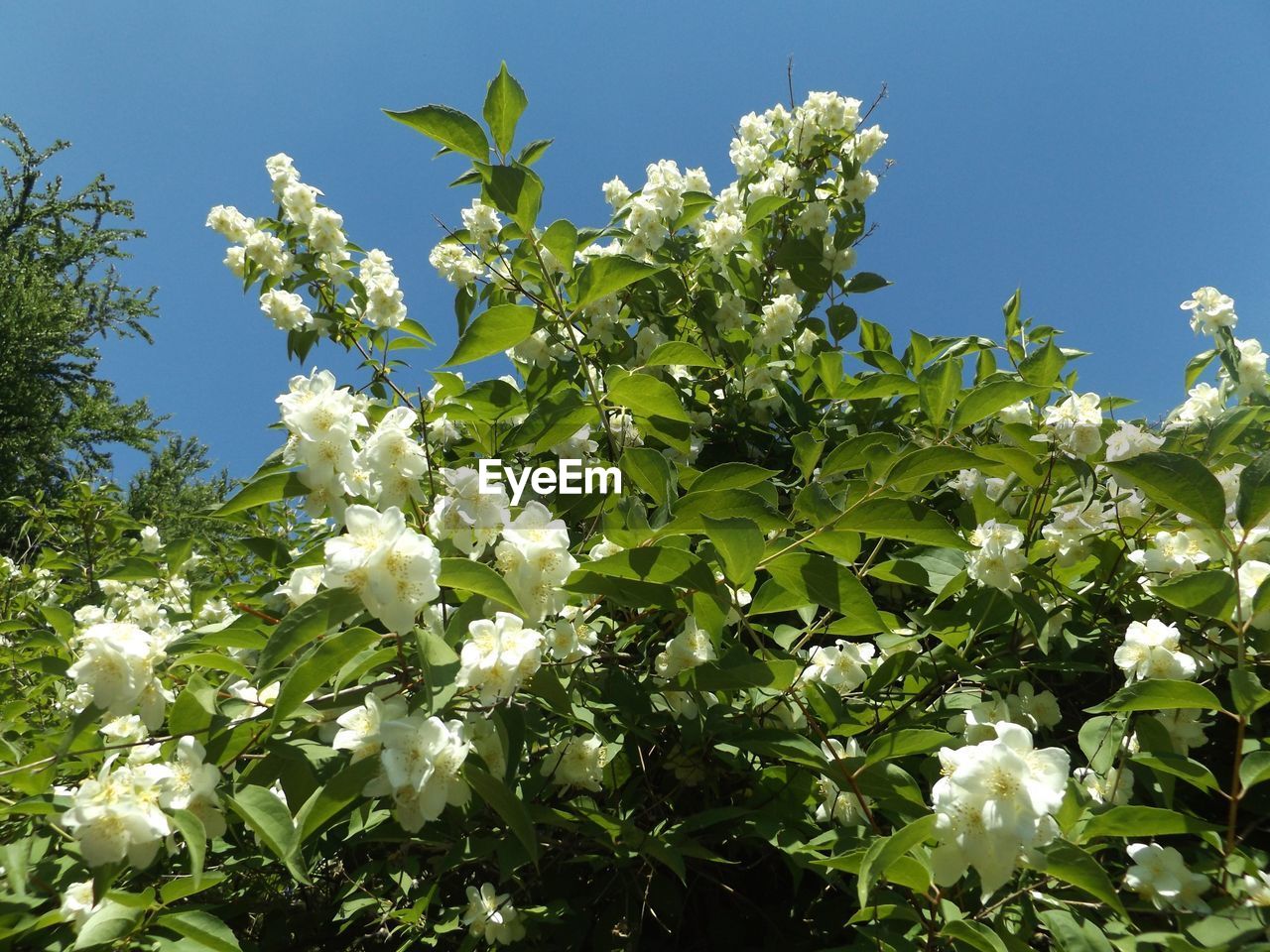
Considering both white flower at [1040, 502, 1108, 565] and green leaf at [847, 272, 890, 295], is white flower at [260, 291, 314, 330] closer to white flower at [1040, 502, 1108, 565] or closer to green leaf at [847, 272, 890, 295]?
green leaf at [847, 272, 890, 295]

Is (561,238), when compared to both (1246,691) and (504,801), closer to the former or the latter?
(504,801)

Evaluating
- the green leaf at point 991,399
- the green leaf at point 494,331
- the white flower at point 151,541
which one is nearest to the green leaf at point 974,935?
the green leaf at point 991,399

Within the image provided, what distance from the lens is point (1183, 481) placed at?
1.26 m

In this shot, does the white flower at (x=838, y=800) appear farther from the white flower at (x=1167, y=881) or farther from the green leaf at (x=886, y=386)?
the green leaf at (x=886, y=386)

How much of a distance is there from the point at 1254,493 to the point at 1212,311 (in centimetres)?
163

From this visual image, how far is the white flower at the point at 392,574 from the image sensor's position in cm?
110

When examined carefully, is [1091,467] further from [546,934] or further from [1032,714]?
[546,934]

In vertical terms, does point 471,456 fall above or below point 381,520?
above

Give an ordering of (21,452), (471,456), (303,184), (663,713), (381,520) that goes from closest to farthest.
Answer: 1. (381,520)
2. (663,713)
3. (471,456)
4. (303,184)
5. (21,452)

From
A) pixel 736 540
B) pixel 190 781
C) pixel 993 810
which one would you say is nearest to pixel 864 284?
pixel 736 540

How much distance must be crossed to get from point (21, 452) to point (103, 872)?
21.4 meters

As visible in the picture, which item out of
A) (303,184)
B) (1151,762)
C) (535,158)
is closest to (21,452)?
(303,184)

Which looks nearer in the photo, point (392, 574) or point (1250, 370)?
point (392, 574)

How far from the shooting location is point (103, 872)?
106cm
